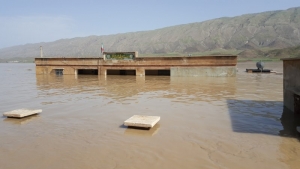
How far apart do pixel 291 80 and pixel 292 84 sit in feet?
0.47

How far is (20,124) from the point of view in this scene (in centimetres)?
604

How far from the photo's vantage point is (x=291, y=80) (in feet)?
22.5

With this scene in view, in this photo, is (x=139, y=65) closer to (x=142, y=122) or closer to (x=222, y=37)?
(x=142, y=122)

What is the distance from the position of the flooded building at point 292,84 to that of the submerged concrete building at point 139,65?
1133 centimetres

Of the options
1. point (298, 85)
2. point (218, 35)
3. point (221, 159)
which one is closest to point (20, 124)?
point (221, 159)

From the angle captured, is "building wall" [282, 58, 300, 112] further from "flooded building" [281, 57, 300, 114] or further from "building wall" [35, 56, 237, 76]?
"building wall" [35, 56, 237, 76]

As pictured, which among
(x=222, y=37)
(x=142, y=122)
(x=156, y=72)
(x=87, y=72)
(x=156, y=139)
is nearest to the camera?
(x=156, y=139)

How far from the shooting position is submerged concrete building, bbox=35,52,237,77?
61.8 ft

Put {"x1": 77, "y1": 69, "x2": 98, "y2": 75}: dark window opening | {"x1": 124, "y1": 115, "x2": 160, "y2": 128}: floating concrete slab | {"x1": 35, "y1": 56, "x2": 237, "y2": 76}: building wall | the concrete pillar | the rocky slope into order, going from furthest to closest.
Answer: the rocky slope, {"x1": 77, "y1": 69, "x2": 98, "y2": 75}: dark window opening, the concrete pillar, {"x1": 35, "y1": 56, "x2": 237, "y2": 76}: building wall, {"x1": 124, "y1": 115, "x2": 160, "y2": 128}: floating concrete slab

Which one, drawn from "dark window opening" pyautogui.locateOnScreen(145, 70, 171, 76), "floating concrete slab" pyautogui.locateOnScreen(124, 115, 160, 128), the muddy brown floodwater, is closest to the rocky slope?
"dark window opening" pyautogui.locateOnScreen(145, 70, 171, 76)

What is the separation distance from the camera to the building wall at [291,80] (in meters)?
6.34

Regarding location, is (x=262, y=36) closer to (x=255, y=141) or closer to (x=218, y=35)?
(x=218, y=35)

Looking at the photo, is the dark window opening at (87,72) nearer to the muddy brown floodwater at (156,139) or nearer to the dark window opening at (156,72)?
the dark window opening at (156,72)

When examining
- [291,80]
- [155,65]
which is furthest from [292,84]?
[155,65]
